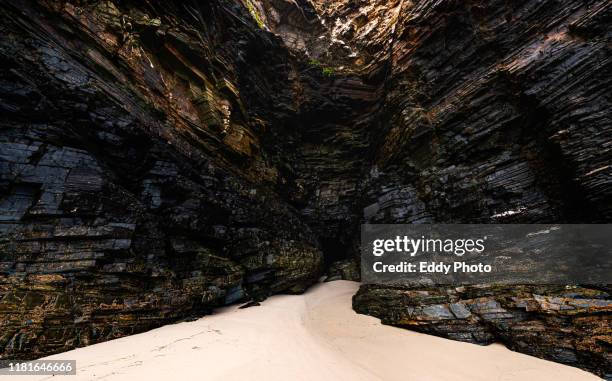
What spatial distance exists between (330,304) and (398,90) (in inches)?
501

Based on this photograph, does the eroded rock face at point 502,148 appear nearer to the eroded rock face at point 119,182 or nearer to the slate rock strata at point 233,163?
the slate rock strata at point 233,163

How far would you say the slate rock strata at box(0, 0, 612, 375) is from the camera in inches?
243

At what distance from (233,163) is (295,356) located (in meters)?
10.5

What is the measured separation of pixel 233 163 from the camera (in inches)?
538

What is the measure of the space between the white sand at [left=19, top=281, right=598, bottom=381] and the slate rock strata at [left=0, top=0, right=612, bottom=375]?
776mm

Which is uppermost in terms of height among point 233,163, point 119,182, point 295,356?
point 233,163

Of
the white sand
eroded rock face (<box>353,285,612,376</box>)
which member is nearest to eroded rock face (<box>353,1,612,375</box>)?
eroded rock face (<box>353,285,612,376</box>)

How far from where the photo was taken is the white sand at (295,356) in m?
4.62

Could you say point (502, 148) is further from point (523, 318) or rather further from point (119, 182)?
point (119, 182)

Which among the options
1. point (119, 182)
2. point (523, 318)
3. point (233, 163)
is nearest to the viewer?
point (523, 318)

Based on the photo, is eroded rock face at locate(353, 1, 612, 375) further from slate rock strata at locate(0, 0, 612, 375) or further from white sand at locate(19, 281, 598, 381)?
white sand at locate(19, 281, 598, 381)

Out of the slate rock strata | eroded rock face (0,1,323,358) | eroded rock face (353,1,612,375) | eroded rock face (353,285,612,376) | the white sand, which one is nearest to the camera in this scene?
the white sand

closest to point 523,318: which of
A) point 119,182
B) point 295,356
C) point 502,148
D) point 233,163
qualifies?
point 295,356

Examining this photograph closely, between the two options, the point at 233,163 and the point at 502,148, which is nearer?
the point at 502,148
